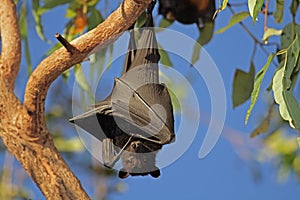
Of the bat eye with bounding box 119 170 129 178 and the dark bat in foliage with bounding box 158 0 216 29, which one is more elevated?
the dark bat in foliage with bounding box 158 0 216 29

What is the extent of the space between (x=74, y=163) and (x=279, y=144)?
27.3 inches

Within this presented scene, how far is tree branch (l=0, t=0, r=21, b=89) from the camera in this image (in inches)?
40.6

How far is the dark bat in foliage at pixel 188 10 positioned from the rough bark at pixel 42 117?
409 mm

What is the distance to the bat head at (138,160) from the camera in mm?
949

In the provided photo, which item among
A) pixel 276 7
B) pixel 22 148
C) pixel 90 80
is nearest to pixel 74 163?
pixel 90 80

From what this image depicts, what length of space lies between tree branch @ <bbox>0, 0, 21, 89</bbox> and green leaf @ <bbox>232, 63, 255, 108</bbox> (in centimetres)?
44

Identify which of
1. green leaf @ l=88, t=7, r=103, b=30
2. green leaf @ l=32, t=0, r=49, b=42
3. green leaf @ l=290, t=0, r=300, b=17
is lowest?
green leaf @ l=290, t=0, r=300, b=17

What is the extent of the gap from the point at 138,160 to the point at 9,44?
0.91 feet

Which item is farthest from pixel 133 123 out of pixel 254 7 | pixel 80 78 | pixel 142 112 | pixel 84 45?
pixel 80 78

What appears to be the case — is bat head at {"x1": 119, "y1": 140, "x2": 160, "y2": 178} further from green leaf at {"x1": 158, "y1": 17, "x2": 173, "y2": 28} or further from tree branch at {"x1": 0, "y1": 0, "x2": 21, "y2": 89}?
green leaf at {"x1": 158, "y1": 17, "x2": 173, "y2": 28}

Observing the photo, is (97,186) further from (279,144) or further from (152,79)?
(152,79)

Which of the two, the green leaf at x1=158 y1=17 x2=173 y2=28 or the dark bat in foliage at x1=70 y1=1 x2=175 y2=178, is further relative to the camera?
the green leaf at x1=158 y1=17 x2=173 y2=28

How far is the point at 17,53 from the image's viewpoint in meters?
1.05

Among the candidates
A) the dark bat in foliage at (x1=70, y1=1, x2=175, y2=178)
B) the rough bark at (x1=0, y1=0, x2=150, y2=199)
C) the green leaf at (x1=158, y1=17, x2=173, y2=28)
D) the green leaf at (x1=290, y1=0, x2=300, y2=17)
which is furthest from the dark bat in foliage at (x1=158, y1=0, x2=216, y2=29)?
the rough bark at (x1=0, y1=0, x2=150, y2=199)
